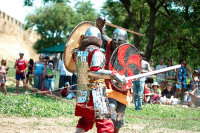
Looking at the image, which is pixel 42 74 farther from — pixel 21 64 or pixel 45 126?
pixel 45 126

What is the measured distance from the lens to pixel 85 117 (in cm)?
384

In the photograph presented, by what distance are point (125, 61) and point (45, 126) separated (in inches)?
90.7

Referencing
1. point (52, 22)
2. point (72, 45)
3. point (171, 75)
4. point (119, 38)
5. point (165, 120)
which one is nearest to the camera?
point (119, 38)

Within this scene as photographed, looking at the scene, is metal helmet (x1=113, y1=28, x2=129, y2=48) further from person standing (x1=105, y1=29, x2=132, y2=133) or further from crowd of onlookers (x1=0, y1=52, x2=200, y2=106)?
crowd of onlookers (x1=0, y1=52, x2=200, y2=106)

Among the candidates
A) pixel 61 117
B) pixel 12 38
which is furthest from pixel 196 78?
pixel 12 38

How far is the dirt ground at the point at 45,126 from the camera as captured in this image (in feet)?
17.9

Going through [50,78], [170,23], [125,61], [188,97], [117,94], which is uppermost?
[170,23]

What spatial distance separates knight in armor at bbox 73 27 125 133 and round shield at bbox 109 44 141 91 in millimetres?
506

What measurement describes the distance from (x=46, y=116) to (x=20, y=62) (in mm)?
4034

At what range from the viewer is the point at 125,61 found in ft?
14.6

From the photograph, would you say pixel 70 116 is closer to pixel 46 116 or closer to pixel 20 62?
pixel 46 116

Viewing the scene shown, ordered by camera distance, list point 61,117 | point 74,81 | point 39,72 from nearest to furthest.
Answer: point 61,117, point 39,72, point 74,81

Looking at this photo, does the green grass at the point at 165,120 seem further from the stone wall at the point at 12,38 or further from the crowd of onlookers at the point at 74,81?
the stone wall at the point at 12,38

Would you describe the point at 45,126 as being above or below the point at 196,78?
below
